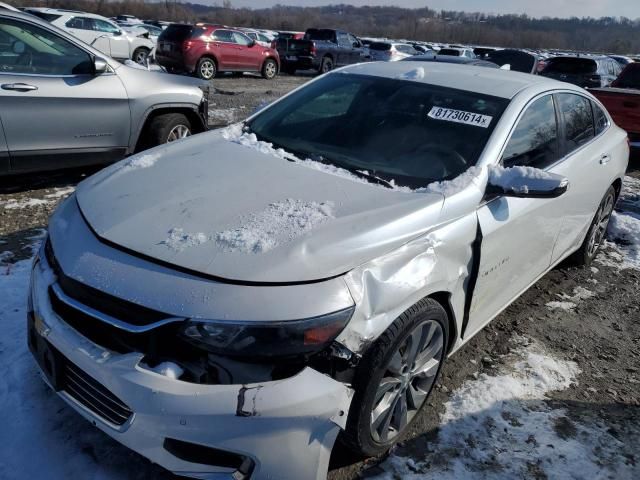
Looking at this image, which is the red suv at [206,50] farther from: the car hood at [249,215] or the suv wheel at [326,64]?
the car hood at [249,215]

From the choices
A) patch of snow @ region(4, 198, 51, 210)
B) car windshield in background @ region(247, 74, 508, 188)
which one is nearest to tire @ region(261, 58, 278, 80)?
patch of snow @ region(4, 198, 51, 210)

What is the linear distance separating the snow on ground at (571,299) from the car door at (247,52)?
14.6m

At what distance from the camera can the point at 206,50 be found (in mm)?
15711

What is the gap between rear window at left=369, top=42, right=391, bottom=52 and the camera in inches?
875

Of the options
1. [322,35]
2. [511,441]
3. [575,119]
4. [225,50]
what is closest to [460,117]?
[575,119]

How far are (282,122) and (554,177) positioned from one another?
1649 mm

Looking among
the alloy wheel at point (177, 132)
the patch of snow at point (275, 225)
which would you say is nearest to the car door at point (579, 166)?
the patch of snow at point (275, 225)

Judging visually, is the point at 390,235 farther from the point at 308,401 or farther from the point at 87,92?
the point at 87,92

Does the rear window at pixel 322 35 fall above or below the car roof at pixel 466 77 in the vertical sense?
below

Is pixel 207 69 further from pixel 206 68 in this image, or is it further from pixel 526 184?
pixel 526 184

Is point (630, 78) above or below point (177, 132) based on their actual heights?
above

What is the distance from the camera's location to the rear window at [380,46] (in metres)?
22.2

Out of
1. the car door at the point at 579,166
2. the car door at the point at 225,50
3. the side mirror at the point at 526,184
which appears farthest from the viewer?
the car door at the point at 225,50

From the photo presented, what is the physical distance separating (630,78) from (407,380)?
30.4ft
